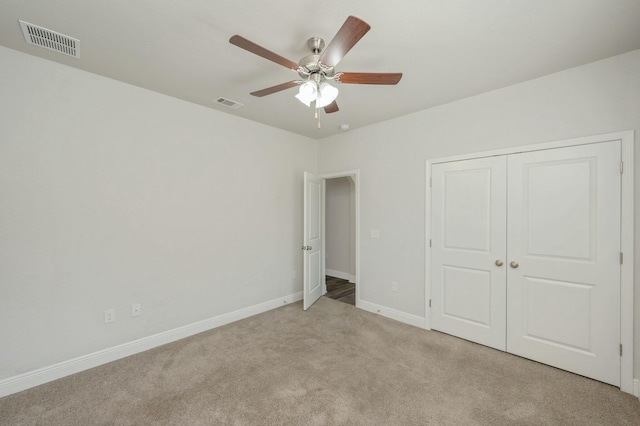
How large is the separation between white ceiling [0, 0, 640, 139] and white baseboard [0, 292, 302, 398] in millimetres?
2644

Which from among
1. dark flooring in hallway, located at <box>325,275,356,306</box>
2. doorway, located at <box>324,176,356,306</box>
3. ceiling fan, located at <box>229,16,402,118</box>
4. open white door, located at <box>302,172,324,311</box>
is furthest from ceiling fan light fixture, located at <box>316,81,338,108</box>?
doorway, located at <box>324,176,356,306</box>

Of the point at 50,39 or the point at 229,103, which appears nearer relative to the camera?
the point at 50,39

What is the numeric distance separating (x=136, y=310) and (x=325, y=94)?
281cm

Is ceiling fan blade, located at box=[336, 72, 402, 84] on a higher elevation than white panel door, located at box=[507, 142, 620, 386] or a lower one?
higher

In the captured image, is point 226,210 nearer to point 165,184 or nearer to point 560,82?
point 165,184

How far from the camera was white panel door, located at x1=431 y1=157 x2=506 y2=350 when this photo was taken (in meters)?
2.77

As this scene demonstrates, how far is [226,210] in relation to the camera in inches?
136

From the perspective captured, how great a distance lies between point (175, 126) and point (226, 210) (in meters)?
1.14

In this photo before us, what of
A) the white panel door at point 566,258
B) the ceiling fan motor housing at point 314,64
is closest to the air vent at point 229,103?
the ceiling fan motor housing at point 314,64

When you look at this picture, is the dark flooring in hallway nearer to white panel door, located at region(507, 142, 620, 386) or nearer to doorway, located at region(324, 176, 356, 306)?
doorway, located at region(324, 176, 356, 306)

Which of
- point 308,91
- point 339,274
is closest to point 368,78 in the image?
point 308,91

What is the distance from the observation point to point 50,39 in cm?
199

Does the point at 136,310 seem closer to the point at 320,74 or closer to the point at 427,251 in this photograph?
the point at 320,74

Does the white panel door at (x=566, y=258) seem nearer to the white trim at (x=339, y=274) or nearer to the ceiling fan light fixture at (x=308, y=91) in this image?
→ the ceiling fan light fixture at (x=308, y=91)
